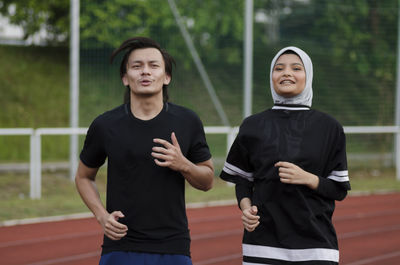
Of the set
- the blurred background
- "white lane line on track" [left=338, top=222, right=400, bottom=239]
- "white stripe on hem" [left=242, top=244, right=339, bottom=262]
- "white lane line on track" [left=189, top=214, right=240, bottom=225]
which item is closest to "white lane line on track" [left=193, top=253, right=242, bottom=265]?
"white lane line on track" [left=338, top=222, right=400, bottom=239]

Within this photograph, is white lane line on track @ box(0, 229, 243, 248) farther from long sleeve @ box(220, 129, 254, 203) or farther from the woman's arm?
the woman's arm

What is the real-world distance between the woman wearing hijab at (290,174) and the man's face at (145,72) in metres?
0.49

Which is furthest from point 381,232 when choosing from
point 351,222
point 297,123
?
point 297,123

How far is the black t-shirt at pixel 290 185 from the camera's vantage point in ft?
10.3

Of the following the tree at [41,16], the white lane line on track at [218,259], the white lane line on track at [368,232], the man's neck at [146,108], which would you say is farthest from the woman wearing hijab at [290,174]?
the tree at [41,16]

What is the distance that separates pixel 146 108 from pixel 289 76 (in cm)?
69

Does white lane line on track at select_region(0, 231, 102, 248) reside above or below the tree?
below

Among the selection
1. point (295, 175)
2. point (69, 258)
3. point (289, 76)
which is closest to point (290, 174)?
point (295, 175)

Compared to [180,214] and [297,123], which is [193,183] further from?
[297,123]

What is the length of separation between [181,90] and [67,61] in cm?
952

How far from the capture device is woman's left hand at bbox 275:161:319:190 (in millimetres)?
3055

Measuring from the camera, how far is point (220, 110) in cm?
1397

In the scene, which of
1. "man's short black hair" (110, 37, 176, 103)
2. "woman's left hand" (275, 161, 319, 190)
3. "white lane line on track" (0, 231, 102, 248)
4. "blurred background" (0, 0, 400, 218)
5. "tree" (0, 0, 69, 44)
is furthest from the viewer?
"tree" (0, 0, 69, 44)

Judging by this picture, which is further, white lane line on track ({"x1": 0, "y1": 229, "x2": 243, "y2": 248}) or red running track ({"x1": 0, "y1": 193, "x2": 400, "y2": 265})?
white lane line on track ({"x1": 0, "y1": 229, "x2": 243, "y2": 248})
